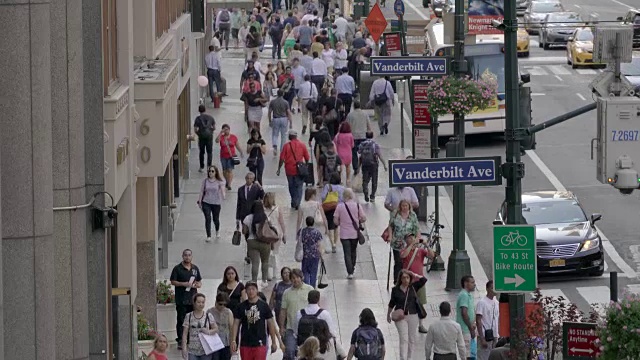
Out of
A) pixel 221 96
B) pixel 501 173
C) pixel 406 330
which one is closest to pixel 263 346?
pixel 406 330

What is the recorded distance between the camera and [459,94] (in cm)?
2592

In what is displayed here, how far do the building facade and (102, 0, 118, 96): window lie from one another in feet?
0.06

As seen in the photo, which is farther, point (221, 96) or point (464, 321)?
point (221, 96)

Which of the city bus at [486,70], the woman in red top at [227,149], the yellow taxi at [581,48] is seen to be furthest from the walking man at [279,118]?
the yellow taxi at [581,48]

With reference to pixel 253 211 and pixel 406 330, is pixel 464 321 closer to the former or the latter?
pixel 406 330

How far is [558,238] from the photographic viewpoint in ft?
87.8

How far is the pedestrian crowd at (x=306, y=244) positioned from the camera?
19.4 meters

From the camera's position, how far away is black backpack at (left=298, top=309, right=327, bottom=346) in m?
19.1

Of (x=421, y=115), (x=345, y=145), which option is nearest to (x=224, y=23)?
(x=345, y=145)

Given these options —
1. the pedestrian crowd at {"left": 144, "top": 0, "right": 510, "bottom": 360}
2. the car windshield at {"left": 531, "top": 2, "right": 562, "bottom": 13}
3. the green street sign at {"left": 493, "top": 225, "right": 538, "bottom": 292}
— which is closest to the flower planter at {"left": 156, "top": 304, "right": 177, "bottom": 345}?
the pedestrian crowd at {"left": 144, "top": 0, "right": 510, "bottom": 360}

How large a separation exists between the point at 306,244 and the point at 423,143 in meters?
5.32

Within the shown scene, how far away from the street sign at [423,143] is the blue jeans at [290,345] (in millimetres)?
9132

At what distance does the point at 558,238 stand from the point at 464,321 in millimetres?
6537

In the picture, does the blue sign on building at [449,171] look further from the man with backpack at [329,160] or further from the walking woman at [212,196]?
the man with backpack at [329,160]
